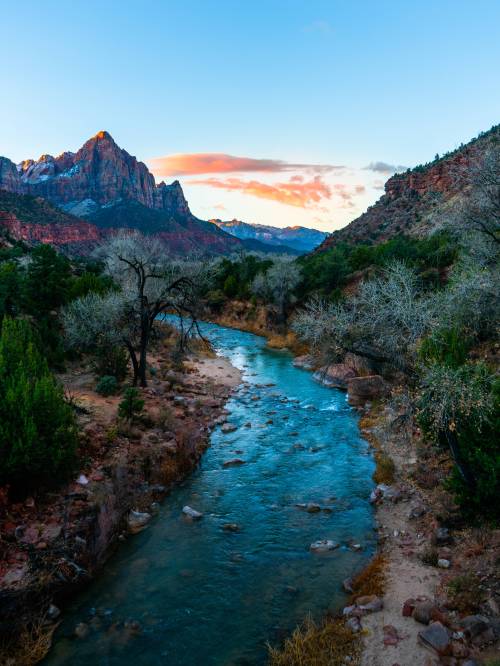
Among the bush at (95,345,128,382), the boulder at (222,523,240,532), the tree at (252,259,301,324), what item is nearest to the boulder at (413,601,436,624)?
the boulder at (222,523,240,532)

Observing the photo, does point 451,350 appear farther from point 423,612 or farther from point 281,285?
point 281,285

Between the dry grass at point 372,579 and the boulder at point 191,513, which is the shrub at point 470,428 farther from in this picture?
the boulder at point 191,513

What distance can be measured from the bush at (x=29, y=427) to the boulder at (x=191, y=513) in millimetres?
3306

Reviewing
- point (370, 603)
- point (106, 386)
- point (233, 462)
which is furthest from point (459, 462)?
point (106, 386)

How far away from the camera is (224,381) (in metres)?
27.0

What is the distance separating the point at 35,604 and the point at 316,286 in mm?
41582

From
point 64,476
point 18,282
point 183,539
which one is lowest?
point 183,539

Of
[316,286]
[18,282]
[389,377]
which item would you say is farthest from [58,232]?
[389,377]

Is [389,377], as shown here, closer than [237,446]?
No

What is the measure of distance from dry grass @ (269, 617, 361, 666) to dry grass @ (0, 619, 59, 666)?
12.8 ft

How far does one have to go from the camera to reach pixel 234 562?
10.4 meters

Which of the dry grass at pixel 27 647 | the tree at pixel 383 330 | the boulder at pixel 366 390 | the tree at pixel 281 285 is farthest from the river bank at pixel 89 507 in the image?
the tree at pixel 281 285

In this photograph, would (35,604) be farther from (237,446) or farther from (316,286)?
(316,286)

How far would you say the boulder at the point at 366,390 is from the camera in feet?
74.4
